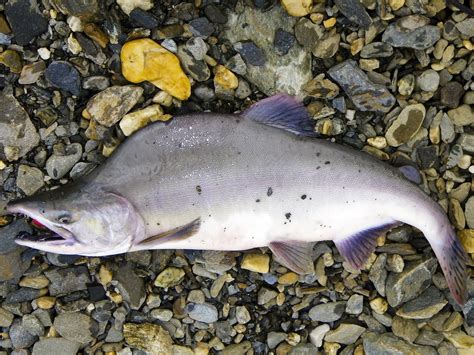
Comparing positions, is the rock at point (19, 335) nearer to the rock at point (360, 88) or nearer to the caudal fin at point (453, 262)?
the rock at point (360, 88)

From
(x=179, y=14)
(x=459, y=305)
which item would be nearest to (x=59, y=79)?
(x=179, y=14)

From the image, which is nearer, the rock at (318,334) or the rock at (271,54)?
the rock at (271,54)

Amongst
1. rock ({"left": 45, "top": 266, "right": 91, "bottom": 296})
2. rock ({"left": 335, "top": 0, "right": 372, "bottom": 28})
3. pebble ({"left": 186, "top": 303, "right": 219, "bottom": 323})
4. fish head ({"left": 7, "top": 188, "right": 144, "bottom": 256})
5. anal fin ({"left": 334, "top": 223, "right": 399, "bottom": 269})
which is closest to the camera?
fish head ({"left": 7, "top": 188, "right": 144, "bottom": 256})

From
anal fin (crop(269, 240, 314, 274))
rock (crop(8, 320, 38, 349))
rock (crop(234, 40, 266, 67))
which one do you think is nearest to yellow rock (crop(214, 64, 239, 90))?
rock (crop(234, 40, 266, 67))

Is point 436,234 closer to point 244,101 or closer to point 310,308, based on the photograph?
point 310,308

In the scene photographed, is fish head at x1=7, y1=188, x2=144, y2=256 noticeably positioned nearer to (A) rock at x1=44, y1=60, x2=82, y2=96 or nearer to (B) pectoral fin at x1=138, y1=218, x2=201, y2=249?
(B) pectoral fin at x1=138, y1=218, x2=201, y2=249

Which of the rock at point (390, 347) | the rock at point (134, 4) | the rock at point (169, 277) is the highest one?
the rock at point (134, 4)

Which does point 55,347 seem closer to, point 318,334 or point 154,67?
point 318,334

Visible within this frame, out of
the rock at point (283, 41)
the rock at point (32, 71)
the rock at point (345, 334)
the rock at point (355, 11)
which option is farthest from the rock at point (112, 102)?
the rock at point (345, 334)
